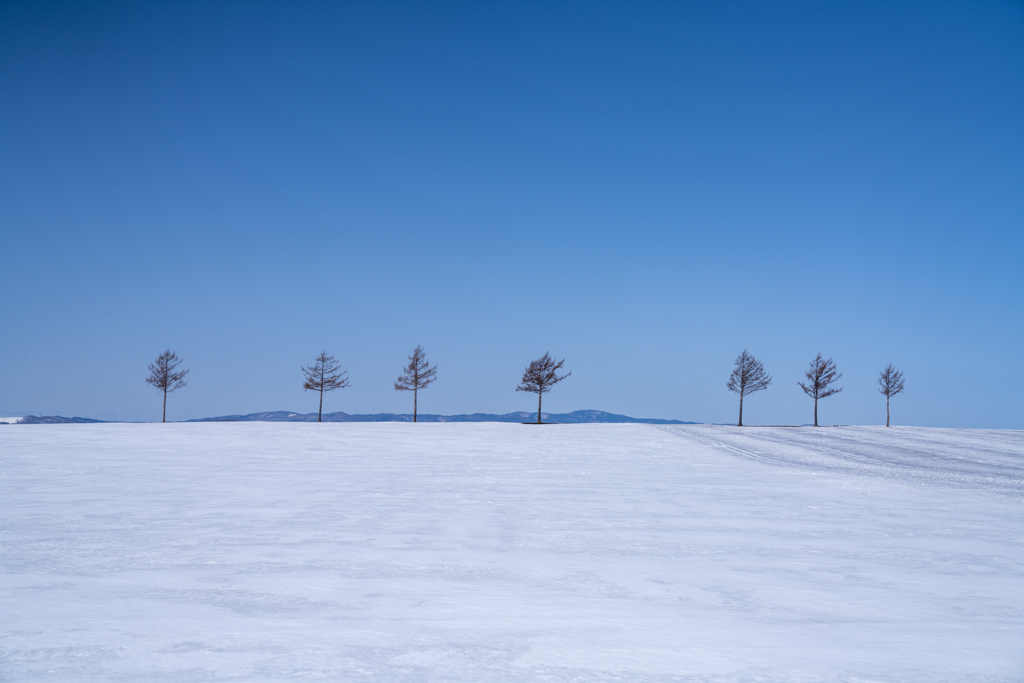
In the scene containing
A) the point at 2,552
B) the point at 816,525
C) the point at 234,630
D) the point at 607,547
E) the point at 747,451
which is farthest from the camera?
the point at 747,451

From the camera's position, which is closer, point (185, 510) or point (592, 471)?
point (185, 510)

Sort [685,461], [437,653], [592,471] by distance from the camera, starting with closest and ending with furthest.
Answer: [437,653]
[592,471]
[685,461]

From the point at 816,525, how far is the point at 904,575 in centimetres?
165

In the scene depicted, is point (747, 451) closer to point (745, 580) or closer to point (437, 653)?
point (745, 580)

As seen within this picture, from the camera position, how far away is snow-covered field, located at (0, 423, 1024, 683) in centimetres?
283

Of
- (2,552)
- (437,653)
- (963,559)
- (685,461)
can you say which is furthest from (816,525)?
(2,552)

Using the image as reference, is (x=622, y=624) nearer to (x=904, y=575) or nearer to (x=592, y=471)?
(x=904, y=575)

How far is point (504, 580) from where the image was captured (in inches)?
161

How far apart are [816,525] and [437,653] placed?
4750 mm

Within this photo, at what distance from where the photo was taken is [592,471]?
10477mm

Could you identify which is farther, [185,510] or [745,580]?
[185,510]

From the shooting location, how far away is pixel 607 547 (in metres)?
5.04

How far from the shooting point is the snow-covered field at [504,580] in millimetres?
2832

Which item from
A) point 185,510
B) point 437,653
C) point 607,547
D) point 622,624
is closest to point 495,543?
point 607,547
